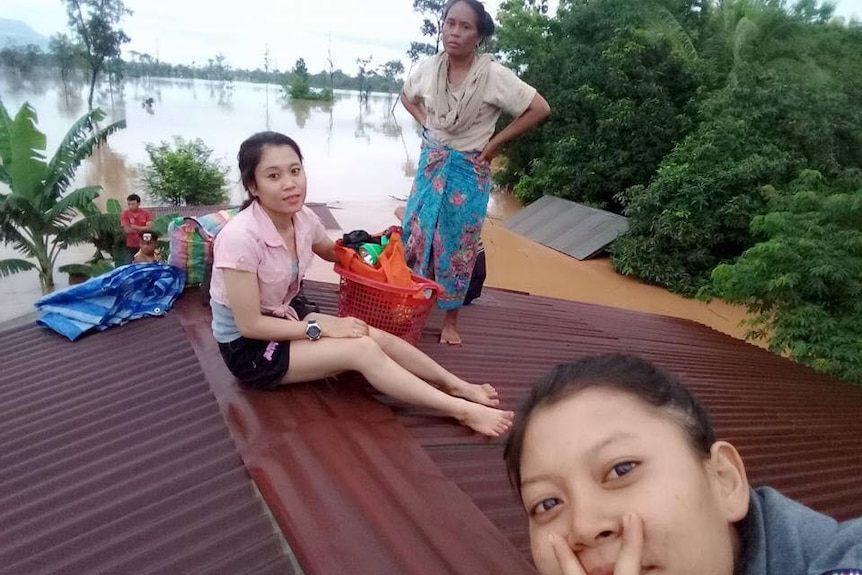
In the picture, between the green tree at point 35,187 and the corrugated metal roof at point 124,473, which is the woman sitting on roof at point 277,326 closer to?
the corrugated metal roof at point 124,473

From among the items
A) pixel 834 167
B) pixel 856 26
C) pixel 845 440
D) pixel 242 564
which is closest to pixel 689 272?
pixel 834 167

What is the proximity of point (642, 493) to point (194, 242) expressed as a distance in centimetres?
363

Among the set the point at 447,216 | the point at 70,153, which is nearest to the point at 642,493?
the point at 447,216

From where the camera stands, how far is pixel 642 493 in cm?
95

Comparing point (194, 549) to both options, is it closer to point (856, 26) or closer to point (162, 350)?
point (162, 350)

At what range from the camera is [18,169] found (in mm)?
9055

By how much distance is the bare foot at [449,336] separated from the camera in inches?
146

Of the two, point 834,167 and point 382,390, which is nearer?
point 382,390

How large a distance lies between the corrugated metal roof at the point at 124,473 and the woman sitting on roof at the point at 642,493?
1.02 m

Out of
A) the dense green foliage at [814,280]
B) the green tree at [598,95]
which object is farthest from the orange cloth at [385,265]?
the green tree at [598,95]

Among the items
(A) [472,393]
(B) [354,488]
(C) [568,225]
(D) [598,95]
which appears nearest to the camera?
(B) [354,488]

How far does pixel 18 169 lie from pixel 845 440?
1050cm

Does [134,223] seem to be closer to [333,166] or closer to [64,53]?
[333,166]

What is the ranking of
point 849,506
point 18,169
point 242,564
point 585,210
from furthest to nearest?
point 585,210, point 18,169, point 849,506, point 242,564
